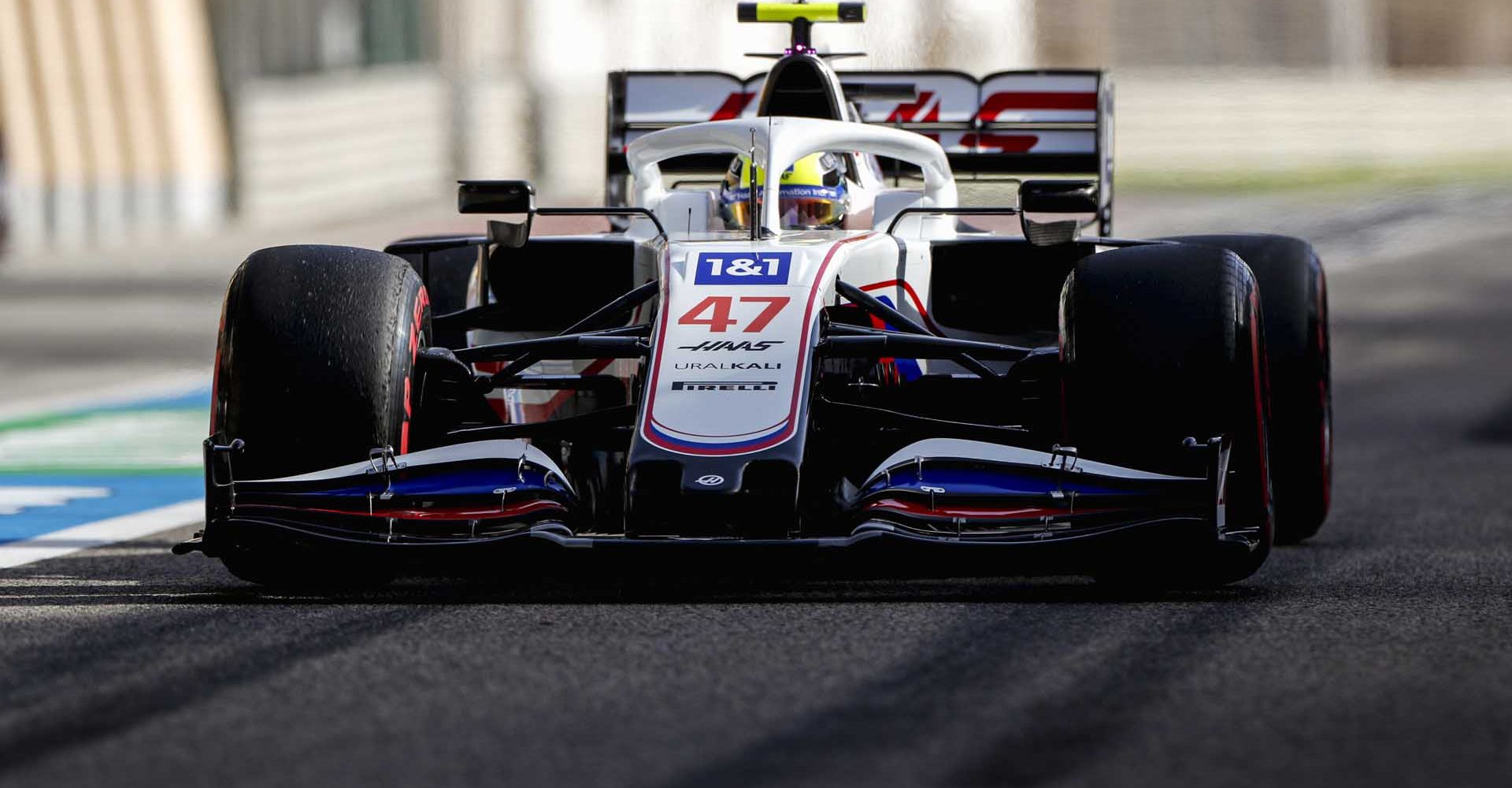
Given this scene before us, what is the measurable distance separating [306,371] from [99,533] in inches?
96.1

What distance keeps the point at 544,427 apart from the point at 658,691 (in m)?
1.88

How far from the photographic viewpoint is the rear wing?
989 centimetres

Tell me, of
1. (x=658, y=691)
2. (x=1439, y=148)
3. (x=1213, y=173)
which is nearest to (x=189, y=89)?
(x=1213, y=173)

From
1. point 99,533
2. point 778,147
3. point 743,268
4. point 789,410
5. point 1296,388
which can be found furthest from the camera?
point 99,533

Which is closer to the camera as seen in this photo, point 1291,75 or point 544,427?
point 544,427

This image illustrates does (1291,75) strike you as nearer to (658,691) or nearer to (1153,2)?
(1153,2)

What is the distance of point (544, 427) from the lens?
22.2 ft

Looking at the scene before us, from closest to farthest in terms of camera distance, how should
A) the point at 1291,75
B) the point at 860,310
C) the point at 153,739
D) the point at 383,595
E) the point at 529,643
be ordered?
1. the point at 153,739
2. the point at 529,643
3. the point at 383,595
4. the point at 860,310
5. the point at 1291,75

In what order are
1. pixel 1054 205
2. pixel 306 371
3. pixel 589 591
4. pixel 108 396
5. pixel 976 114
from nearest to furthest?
pixel 306 371 → pixel 589 591 → pixel 1054 205 → pixel 976 114 → pixel 108 396

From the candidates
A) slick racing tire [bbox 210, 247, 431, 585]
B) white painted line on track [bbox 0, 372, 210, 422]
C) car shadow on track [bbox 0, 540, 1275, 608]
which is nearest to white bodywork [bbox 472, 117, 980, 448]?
car shadow on track [bbox 0, 540, 1275, 608]

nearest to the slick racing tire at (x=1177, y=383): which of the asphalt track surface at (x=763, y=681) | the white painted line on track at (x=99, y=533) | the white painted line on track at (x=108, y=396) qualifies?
the asphalt track surface at (x=763, y=681)

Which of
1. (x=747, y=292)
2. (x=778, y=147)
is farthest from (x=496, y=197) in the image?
(x=747, y=292)

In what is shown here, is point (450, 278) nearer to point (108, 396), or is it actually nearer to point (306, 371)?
point (306, 371)

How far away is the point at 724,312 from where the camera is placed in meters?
6.68
